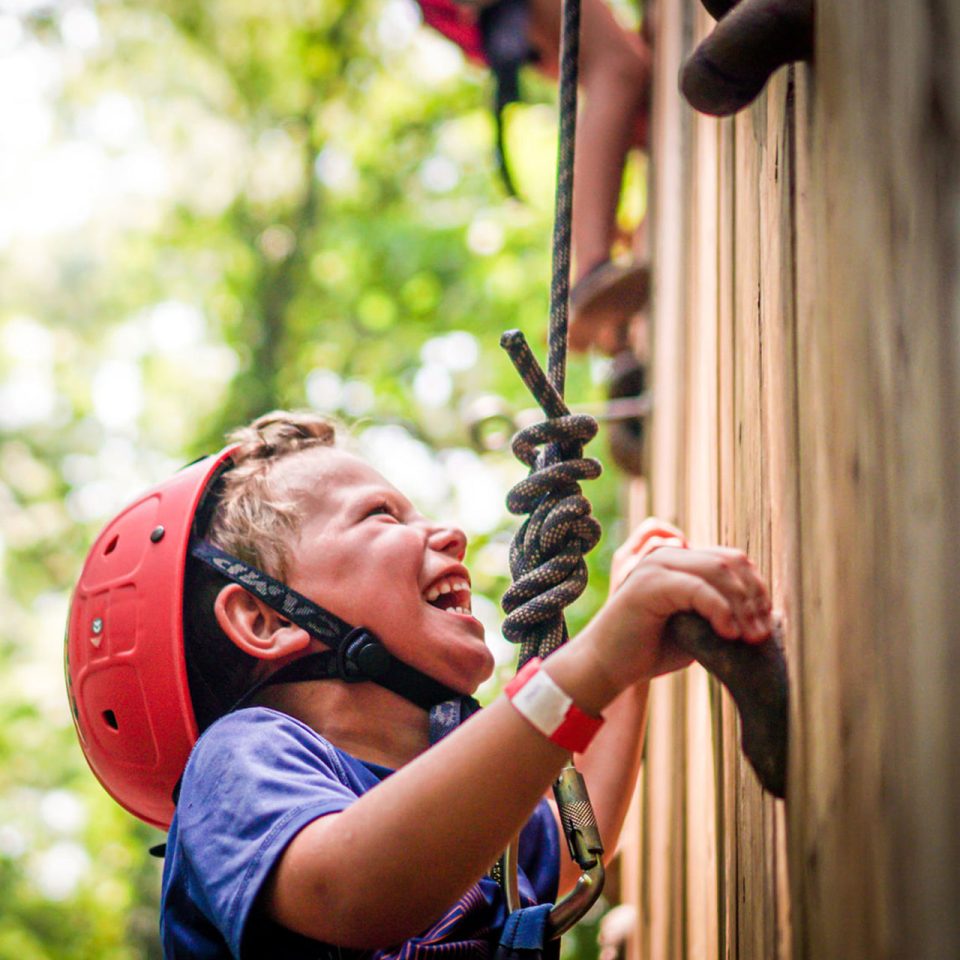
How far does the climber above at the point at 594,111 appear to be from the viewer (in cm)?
420

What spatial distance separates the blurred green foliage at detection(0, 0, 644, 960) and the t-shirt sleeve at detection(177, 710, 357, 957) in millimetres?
9447

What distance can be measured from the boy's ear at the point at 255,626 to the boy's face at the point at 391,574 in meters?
0.08

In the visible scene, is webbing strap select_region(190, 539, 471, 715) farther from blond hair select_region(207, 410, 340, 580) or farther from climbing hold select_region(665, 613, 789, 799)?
climbing hold select_region(665, 613, 789, 799)

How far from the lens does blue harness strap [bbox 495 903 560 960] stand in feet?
6.01

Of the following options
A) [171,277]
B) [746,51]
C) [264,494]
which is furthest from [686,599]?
[171,277]

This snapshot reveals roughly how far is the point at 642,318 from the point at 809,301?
3.43 m

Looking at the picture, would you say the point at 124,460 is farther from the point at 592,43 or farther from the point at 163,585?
the point at 163,585

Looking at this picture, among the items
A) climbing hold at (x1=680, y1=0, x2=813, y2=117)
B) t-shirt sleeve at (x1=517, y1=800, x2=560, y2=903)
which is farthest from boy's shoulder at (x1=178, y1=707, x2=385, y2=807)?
climbing hold at (x1=680, y1=0, x2=813, y2=117)

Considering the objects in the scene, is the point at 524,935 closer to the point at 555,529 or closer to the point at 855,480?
the point at 555,529

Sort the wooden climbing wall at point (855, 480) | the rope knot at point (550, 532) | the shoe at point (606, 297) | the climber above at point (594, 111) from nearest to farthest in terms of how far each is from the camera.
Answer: the wooden climbing wall at point (855, 480) < the rope knot at point (550, 532) < the shoe at point (606, 297) < the climber above at point (594, 111)

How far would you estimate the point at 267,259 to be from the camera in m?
12.4

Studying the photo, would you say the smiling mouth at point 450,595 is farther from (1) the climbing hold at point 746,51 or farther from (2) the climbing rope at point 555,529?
(1) the climbing hold at point 746,51

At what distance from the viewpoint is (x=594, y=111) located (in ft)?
14.5

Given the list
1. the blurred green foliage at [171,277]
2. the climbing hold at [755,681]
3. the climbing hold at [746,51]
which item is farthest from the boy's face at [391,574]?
the blurred green foliage at [171,277]
